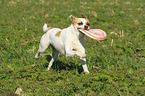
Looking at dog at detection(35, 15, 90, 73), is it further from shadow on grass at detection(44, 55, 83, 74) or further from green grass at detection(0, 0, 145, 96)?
shadow on grass at detection(44, 55, 83, 74)

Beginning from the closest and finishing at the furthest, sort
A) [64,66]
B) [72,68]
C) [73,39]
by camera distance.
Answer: [73,39], [72,68], [64,66]

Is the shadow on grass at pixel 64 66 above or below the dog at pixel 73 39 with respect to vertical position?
below

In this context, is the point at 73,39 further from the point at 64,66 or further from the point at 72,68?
the point at 64,66

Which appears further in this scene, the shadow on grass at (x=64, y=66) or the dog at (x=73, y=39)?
the shadow on grass at (x=64, y=66)

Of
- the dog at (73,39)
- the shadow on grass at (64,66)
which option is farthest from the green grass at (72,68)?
the dog at (73,39)

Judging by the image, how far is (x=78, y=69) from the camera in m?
5.37

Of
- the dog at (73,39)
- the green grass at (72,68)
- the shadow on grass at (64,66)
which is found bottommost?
the shadow on grass at (64,66)

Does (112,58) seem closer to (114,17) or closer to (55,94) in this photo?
(55,94)

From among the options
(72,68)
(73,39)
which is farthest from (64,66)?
(73,39)

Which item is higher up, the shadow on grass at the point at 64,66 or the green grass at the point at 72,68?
the green grass at the point at 72,68

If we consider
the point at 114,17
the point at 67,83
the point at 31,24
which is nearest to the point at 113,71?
the point at 67,83

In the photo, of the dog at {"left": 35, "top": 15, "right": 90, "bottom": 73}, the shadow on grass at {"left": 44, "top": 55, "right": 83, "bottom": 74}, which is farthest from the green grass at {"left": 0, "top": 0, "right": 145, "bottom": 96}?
the dog at {"left": 35, "top": 15, "right": 90, "bottom": 73}

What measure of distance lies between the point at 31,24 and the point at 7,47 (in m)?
3.31

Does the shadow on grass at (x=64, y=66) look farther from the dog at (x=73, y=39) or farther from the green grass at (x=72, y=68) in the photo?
the dog at (x=73, y=39)
